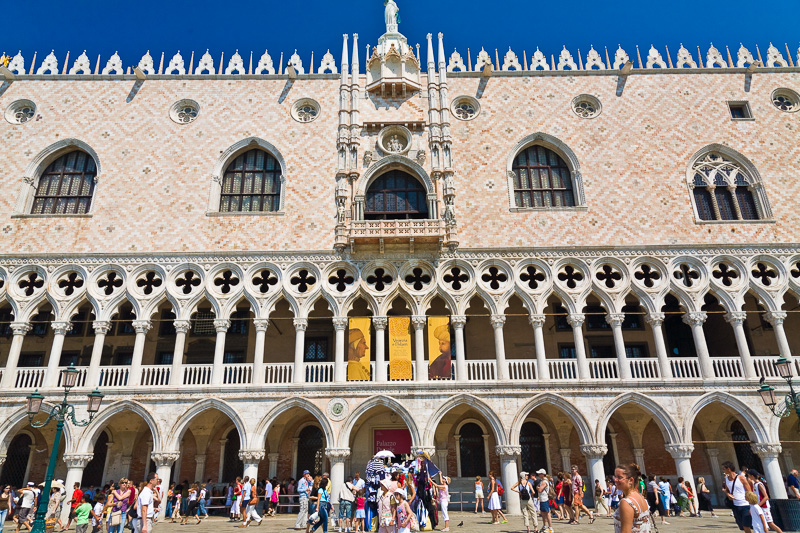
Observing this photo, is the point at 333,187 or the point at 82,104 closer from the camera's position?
the point at 333,187

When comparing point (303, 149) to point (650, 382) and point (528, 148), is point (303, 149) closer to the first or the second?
point (528, 148)

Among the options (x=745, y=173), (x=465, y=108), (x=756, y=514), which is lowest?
(x=756, y=514)

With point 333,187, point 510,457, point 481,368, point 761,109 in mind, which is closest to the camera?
point 510,457

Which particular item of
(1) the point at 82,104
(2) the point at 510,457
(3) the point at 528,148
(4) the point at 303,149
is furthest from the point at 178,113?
(2) the point at 510,457

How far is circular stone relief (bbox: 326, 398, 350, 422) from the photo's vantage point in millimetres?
16766

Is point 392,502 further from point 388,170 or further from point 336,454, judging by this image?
point 388,170

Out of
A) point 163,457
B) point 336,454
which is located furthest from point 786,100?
point 163,457

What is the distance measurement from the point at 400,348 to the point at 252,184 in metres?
8.00

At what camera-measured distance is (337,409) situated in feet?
55.3

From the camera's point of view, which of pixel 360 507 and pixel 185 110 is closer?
pixel 360 507

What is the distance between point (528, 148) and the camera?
68.1 feet

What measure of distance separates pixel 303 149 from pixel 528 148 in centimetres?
808

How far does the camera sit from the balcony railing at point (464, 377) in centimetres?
1728

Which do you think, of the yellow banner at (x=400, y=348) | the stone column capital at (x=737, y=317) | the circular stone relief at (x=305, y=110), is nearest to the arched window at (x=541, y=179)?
the yellow banner at (x=400, y=348)
